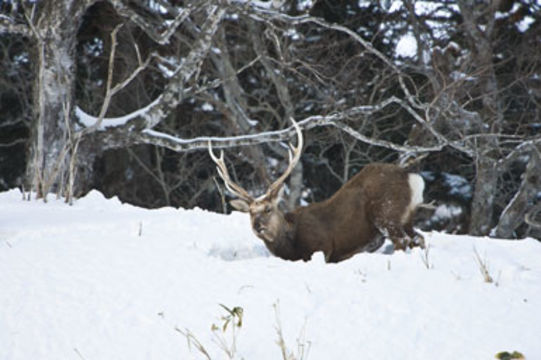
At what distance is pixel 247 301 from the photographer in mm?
3613

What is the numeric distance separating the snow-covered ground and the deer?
118cm

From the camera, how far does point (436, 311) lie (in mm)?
3416

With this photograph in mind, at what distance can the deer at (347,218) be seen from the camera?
19.7 feet

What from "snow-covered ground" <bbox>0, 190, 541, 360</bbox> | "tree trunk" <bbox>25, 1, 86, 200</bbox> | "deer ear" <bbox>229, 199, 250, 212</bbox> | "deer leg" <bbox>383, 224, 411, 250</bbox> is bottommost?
"snow-covered ground" <bbox>0, 190, 541, 360</bbox>

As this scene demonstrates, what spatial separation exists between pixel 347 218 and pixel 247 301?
2735 mm

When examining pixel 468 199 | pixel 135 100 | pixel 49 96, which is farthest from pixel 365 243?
pixel 135 100

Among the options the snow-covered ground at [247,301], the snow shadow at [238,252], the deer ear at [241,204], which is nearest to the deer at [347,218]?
the deer ear at [241,204]

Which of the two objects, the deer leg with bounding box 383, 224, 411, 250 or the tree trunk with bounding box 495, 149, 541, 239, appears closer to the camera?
the deer leg with bounding box 383, 224, 411, 250

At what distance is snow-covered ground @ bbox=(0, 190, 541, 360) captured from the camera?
3.15 m

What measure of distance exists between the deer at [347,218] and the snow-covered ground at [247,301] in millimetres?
1181

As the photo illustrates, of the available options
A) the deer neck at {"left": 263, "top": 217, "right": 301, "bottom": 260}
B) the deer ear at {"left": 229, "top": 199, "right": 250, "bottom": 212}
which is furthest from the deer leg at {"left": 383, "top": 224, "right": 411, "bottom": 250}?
the deer ear at {"left": 229, "top": 199, "right": 250, "bottom": 212}

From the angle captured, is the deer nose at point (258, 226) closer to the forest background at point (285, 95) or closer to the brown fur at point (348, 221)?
the brown fur at point (348, 221)

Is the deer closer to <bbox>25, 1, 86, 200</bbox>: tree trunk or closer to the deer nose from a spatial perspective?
the deer nose

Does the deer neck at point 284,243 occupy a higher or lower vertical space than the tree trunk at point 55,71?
lower
